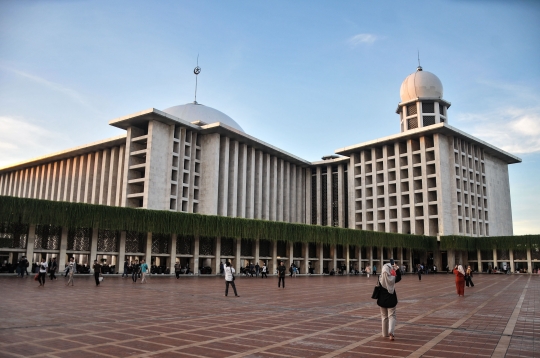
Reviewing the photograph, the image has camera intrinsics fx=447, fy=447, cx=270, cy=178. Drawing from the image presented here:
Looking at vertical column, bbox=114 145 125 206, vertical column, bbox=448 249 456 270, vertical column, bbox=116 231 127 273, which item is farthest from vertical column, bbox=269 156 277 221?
vertical column, bbox=116 231 127 273

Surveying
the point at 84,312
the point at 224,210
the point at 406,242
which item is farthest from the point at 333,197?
the point at 84,312

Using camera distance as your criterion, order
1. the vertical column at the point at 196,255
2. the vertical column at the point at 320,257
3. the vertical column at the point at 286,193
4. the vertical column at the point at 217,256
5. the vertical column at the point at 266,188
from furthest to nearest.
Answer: the vertical column at the point at 286,193 → the vertical column at the point at 266,188 → the vertical column at the point at 320,257 → the vertical column at the point at 217,256 → the vertical column at the point at 196,255

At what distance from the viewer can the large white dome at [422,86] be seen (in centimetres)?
6744

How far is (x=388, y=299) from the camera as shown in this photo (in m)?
8.66

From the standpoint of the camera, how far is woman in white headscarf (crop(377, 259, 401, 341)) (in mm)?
8596

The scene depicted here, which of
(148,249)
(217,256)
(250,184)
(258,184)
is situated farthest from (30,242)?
(258,184)

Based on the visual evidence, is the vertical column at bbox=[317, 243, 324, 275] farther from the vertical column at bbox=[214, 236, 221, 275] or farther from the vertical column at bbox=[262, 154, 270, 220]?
the vertical column at bbox=[214, 236, 221, 275]

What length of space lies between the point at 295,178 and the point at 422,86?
23656mm

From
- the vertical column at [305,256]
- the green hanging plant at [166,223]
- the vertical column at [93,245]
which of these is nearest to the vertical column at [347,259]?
the green hanging plant at [166,223]

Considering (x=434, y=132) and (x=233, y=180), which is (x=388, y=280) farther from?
(x=434, y=132)

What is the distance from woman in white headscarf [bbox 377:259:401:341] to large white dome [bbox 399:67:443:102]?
63.7 meters

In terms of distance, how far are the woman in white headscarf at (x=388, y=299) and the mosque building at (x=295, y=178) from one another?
31.4 m

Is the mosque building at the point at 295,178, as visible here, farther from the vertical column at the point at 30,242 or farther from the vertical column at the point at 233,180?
the vertical column at the point at 30,242

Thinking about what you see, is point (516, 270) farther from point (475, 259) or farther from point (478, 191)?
point (478, 191)
